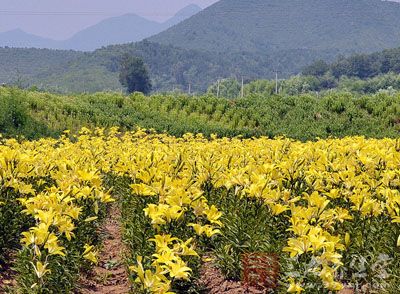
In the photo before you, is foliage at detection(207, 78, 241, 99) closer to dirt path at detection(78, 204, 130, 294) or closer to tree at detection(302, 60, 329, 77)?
tree at detection(302, 60, 329, 77)

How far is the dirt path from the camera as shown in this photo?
600cm

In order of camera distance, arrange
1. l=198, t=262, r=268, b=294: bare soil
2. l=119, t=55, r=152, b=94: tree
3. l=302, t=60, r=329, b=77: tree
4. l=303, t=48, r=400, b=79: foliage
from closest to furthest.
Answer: l=198, t=262, r=268, b=294: bare soil, l=119, t=55, r=152, b=94: tree, l=303, t=48, r=400, b=79: foliage, l=302, t=60, r=329, b=77: tree

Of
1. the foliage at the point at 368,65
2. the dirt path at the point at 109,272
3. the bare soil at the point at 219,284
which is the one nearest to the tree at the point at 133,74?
the foliage at the point at 368,65

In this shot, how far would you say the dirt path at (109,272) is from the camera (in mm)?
6004

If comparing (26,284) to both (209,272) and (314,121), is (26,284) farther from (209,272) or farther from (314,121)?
(314,121)

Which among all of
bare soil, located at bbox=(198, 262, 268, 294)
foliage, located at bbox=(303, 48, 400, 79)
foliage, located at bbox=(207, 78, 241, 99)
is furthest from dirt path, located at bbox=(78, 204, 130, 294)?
foliage, located at bbox=(303, 48, 400, 79)

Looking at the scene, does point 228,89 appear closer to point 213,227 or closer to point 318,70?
point 318,70

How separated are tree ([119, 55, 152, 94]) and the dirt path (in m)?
120

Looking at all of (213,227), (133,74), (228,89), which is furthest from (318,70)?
(213,227)

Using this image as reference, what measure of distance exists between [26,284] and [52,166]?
3.33 meters

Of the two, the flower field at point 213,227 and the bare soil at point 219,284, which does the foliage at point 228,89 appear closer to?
the flower field at point 213,227

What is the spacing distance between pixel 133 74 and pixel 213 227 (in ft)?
407

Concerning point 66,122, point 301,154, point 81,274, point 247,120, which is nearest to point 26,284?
point 81,274

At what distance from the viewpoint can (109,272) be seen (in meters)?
6.56
